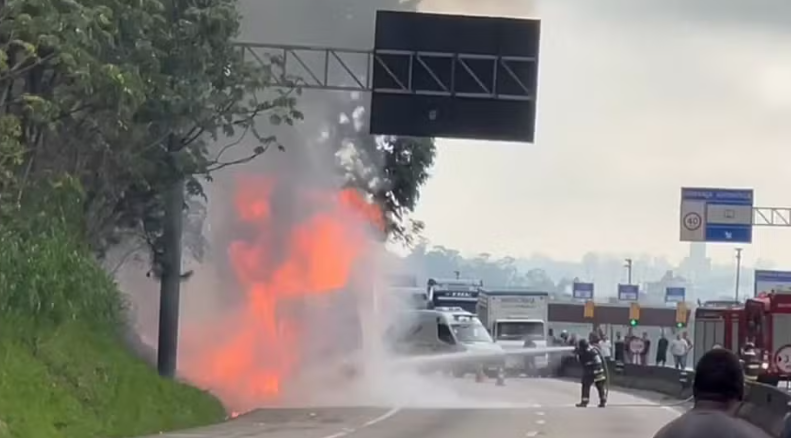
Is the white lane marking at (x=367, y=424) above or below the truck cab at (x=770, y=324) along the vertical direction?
below

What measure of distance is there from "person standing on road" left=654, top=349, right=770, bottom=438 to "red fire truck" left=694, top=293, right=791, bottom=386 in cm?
2311

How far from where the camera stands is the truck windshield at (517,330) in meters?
62.2

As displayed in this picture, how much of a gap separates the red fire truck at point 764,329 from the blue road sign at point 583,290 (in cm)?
5634

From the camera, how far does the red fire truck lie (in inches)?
1161

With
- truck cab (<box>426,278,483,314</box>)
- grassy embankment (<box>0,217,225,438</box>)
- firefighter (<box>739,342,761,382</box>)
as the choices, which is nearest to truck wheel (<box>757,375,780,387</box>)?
firefighter (<box>739,342,761,382</box>)

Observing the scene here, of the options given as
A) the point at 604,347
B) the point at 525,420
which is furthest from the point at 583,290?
the point at 525,420

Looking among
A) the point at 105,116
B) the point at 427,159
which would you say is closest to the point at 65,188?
the point at 105,116

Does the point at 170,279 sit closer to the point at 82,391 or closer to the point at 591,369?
the point at 82,391

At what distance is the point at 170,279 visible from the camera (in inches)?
1158

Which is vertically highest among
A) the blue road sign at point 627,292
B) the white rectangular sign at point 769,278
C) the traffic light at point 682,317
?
the white rectangular sign at point 769,278

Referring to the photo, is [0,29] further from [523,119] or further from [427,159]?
[427,159]

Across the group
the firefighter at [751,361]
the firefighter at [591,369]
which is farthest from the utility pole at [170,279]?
the firefighter at [751,361]

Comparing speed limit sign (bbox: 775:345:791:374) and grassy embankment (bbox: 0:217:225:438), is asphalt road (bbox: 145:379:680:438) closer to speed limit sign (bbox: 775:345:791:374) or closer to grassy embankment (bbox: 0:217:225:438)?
grassy embankment (bbox: 0:217:225:438)

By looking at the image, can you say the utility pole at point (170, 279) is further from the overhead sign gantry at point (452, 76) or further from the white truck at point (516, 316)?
the white truck at point (516, 316)
